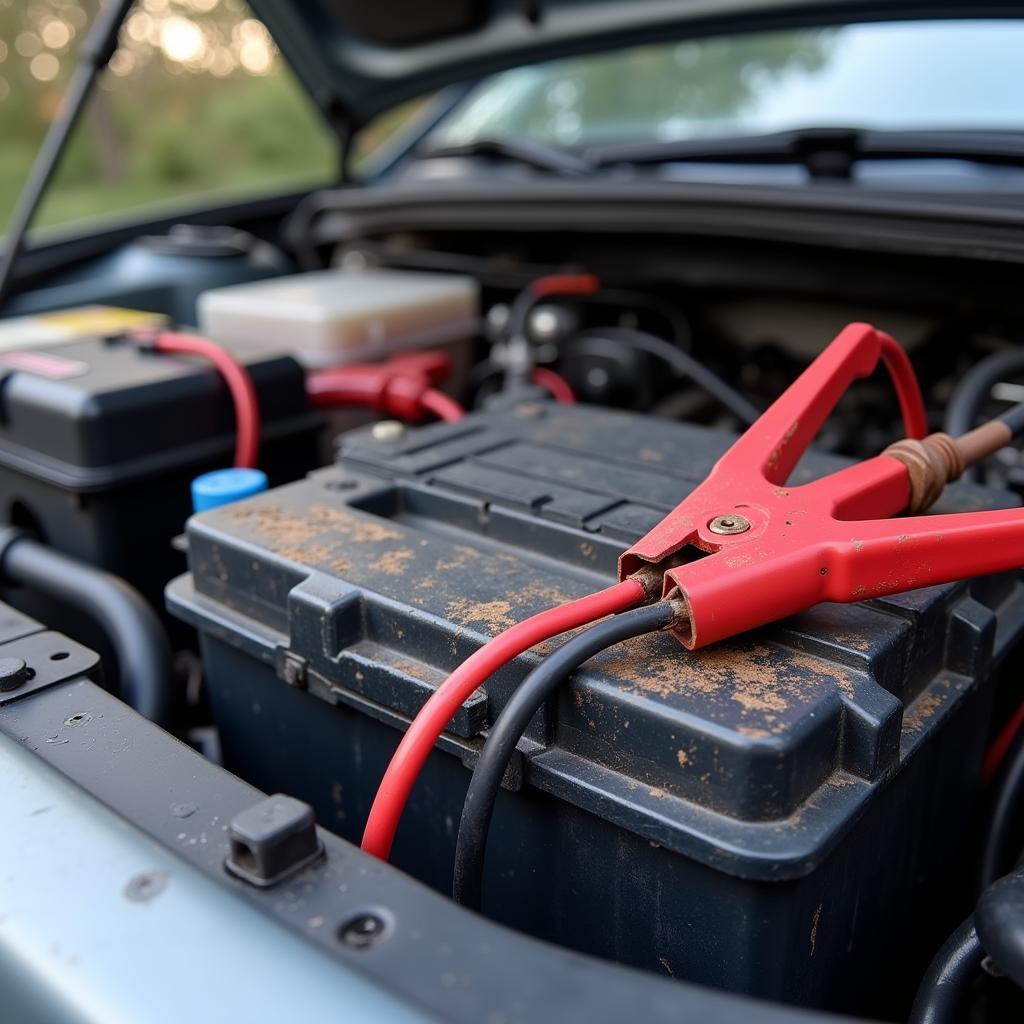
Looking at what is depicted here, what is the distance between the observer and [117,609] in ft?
3.05

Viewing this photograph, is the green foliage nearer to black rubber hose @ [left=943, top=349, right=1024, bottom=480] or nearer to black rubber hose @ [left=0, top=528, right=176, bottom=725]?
black rubber hose @ [left=0, top=528, right=176, bottom=725]

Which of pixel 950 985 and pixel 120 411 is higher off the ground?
pixel 120 411

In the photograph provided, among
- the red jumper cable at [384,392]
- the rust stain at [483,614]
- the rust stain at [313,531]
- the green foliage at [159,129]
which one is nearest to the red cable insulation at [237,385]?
the red jumper cable at [384,392]

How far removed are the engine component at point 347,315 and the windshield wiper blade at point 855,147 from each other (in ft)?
1.54

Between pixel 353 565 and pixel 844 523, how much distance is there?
1.15 feet

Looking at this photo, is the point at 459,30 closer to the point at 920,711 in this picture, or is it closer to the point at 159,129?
the point at 920,711

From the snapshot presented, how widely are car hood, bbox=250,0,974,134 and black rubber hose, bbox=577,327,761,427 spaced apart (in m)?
0.56

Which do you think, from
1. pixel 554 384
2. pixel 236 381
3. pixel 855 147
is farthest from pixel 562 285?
pixel 236 381

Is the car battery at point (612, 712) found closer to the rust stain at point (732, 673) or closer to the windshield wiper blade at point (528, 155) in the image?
the rust stain at point (732, 673)

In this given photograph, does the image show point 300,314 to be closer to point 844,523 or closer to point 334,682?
point 334,682

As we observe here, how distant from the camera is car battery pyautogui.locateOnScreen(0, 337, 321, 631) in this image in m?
1.03

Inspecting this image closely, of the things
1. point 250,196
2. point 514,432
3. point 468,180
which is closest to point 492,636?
point 514,432

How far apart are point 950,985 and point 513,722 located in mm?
327

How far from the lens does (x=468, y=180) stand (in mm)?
1618
